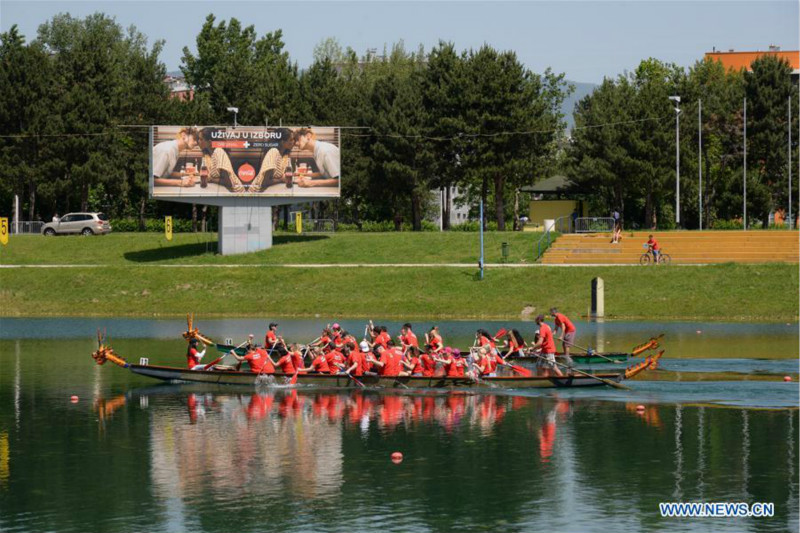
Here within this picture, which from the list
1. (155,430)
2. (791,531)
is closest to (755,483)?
(791,531)

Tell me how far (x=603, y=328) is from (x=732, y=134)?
5149cm

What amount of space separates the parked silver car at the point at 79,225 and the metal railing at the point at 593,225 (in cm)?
3960

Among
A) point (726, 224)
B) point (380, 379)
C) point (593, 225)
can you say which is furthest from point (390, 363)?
point (726, 224)

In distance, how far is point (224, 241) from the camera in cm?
8156

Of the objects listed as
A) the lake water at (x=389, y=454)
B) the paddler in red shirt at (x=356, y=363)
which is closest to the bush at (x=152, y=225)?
the lake water at (x=389, y=454)

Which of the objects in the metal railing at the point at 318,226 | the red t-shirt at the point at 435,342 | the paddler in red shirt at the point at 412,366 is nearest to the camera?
the paddler in red shirt at the point at 412,366

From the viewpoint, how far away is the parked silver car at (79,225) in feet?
310

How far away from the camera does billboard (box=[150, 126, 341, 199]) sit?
7844 centimetres

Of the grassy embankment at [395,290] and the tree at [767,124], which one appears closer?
the grassy embankment at [395,290]

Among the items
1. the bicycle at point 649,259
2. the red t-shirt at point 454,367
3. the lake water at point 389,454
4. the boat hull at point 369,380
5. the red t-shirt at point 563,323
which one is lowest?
the lake water at point 389,454

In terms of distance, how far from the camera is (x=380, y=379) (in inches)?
1490

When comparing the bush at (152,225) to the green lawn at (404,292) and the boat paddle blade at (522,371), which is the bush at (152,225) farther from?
the boat paddle blade at (522,371)

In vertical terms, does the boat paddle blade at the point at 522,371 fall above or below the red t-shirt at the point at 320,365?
below

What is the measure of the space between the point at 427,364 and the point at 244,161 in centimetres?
4404
